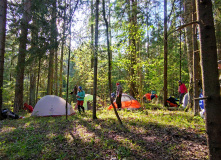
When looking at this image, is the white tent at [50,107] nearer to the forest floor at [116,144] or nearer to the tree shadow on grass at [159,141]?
the forest floor at [116,144]

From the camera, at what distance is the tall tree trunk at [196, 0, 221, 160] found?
201 centimetres

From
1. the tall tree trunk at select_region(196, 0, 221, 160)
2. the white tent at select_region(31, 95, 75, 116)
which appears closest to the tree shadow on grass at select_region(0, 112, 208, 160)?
the tall tree trunk at select_region(196, 0, 221, 160)

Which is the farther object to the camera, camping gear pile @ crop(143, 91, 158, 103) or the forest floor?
camping gear pile @ crop(143, 91, 158, 103)

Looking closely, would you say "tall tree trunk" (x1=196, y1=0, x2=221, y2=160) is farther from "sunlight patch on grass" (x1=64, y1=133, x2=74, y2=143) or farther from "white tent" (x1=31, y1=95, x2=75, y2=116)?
"white tent" (x1=31, y1=95, x2=75, y2=116)

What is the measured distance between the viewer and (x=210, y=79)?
2.05 m

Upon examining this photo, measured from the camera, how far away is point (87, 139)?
177 inches

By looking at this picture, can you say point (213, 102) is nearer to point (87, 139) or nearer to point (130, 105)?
point (87, 139)

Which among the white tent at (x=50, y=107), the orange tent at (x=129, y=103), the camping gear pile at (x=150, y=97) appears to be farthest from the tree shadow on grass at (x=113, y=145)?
the camping gear pile at (x=150, y=97)

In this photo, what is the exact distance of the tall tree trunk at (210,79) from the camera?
2.01m

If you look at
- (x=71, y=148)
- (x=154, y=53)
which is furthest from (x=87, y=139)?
(x=154, y=53)

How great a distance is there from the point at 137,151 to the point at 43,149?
91.0 inches

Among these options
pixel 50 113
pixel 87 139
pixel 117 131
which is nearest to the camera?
pixel 87 139

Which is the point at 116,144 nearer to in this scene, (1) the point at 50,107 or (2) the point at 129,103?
(1) the point at 50,107

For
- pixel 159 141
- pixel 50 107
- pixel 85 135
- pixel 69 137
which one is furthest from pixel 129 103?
pixel 159 141
